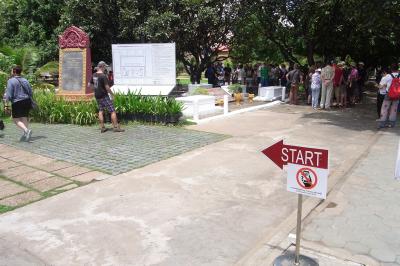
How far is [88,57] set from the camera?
12.4m

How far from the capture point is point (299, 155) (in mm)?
3686

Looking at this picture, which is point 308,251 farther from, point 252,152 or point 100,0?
point 100,0

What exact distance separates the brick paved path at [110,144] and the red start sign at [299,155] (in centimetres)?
348

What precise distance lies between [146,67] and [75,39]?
2498 mm

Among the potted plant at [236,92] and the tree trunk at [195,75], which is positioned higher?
the tree trunk at [195,75]

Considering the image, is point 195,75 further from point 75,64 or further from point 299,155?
point 299,155

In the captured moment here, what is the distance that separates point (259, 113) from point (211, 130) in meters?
3.60

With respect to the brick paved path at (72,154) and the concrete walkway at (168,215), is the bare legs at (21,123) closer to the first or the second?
the brick paved path at (72,154)

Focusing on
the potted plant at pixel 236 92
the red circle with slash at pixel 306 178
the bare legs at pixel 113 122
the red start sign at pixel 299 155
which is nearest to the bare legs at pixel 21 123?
the bare legs at pixel 113 122

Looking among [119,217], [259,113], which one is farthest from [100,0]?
[119,217]

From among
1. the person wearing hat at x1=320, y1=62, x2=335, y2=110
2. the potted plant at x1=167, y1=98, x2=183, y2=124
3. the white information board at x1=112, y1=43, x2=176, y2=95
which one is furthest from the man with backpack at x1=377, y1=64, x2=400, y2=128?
the white information board at x1=112, y1=43, x2=176, y2=95

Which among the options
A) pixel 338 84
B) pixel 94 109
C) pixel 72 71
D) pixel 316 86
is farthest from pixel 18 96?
pixel 338 84

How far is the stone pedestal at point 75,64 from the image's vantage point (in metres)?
12.4

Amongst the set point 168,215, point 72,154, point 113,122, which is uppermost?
point 113,122
